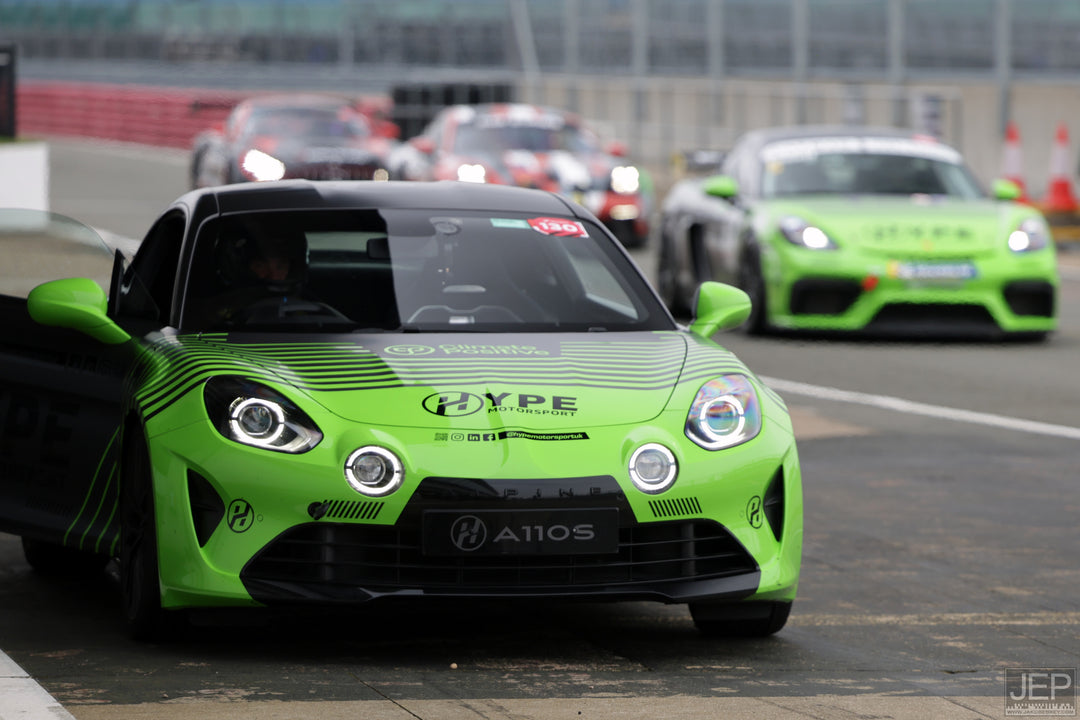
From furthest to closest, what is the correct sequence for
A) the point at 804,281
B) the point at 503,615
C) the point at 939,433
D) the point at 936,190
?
the point at 936,190
the point at 804,281
the point at 939,433
the point at 503,615

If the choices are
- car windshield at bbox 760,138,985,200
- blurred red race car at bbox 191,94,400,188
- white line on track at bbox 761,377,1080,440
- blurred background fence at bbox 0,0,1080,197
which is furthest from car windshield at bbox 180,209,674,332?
blurred background fence at bbox 0,0,1080,197

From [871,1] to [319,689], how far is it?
24159mm

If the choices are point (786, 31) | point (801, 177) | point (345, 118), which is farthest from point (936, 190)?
point (786, 31)

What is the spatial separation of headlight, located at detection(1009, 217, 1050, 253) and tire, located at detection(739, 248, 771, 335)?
5.15 ft

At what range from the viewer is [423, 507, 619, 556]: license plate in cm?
569

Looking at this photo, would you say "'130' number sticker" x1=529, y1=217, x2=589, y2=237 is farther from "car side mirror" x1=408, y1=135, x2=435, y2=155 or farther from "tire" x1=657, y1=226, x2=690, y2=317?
"car side mirror" x1=408, y1=135, x2=435, y2=155

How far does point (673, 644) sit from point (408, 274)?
146 cm

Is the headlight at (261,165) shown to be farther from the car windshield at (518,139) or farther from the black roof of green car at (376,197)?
the black roof of green car at (376,197)

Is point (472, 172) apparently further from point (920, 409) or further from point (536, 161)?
point (920, 409)

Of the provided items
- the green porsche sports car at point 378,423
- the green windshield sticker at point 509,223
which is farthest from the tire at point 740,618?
the green windshield sticker at point 509,223

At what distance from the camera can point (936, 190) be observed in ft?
50.4

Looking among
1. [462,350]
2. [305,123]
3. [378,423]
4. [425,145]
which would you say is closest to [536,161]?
[425,145]

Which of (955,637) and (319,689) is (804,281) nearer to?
(955,637)
